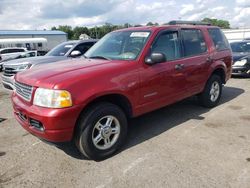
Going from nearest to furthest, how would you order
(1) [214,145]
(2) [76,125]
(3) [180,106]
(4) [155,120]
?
1. (2) [76,125]
2. (1) [214,145]
3. (4) [155,120]
4. (3) [180,106]

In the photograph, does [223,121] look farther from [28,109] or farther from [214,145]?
[28,109]

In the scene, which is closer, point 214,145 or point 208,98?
point 214,145

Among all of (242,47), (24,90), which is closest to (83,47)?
(24,90)

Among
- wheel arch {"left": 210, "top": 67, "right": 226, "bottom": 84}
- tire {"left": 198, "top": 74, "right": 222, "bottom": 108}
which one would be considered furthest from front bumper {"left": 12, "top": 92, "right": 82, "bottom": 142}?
wheel arch {"left": 210, "top": 67, "right": 226, "bottom": 84}

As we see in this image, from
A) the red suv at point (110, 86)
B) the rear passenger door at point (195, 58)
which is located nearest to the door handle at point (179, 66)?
the red suv at point (110, 86)

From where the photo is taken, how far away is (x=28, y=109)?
11.7 feet

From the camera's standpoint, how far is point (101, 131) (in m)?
3.81

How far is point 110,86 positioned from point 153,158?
120 cm

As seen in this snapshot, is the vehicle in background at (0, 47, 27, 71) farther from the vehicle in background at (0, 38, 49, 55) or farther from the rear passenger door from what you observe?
the rear passenger door

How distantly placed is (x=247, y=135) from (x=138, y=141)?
186 centimetres

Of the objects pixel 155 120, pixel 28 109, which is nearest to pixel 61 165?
A: pixel 28 109

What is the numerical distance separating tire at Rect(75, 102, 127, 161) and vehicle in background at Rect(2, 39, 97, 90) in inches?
144

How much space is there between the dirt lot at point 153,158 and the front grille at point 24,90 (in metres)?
0.94

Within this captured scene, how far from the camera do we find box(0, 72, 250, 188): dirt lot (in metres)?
3.29
